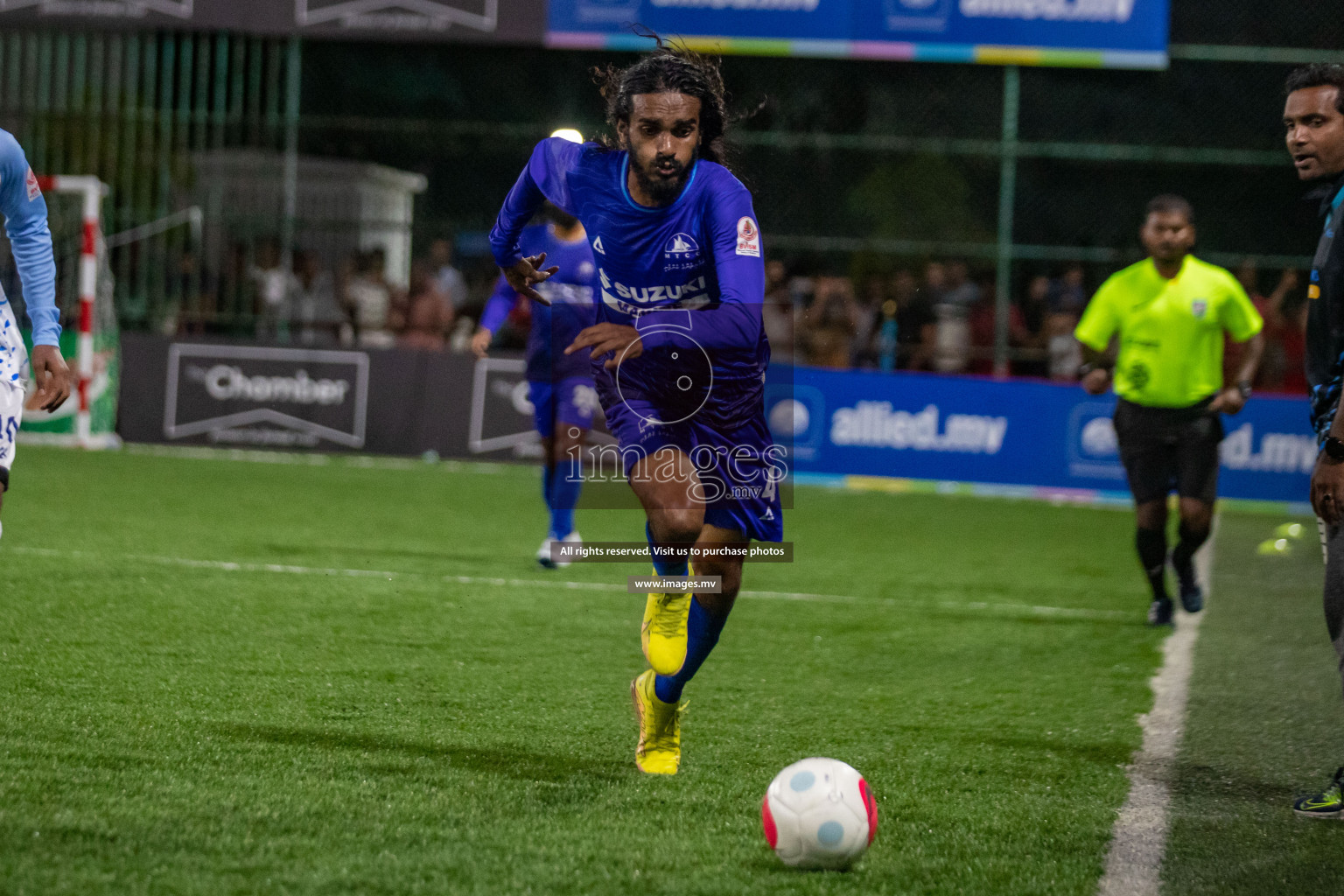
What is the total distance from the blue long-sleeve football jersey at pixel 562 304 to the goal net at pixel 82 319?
6.95 meters

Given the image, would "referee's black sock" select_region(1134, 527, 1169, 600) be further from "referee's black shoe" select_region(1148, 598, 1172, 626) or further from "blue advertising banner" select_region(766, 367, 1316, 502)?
"blue advertising banner" select_region(766, 367, 1316, 502)

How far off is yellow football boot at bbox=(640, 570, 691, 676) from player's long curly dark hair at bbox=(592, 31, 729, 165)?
1.40 m

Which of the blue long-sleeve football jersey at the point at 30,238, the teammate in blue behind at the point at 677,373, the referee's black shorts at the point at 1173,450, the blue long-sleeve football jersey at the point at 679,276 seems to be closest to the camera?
the blue long-sleeve football jersey at the point at 679,276

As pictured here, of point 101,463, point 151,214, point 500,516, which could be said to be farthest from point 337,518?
point 151,214

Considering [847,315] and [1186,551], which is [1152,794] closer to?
[1186,551]

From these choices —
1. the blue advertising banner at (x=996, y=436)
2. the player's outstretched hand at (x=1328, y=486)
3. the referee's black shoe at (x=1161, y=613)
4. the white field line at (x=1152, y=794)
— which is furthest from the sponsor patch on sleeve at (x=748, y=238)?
the blue advertising banner at (x=996, y=436)

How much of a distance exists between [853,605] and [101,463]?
8.08 m

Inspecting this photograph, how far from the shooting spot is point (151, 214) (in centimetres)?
1705

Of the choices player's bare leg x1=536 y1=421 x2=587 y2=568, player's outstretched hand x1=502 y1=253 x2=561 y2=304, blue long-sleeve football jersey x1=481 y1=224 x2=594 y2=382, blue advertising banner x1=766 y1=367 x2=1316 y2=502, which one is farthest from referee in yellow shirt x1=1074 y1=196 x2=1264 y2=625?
blue advertising banner x1=766 y1=367 x2=1316 y2=502

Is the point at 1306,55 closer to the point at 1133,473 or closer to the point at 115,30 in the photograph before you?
the point at 1133,473

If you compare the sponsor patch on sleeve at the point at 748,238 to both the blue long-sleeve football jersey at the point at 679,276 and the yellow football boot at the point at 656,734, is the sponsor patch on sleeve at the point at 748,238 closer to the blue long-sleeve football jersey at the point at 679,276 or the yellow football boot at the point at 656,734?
the blue long-sleeve football jersey at the point at 679,276

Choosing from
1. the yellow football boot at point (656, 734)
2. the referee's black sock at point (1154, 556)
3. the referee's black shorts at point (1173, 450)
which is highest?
the referee's black shorts at point (1173, 450)

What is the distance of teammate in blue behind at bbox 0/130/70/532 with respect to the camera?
4449 millimetres

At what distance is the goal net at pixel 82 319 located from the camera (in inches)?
561
